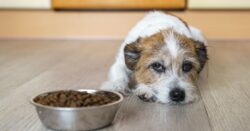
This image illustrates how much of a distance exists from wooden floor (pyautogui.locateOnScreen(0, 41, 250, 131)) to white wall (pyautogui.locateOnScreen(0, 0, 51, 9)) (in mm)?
464

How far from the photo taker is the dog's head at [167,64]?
1.94 meters

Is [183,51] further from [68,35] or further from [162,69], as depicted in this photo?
[68,35]

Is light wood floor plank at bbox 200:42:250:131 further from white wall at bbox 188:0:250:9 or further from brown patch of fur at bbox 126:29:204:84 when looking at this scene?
white wall at bbox 188:0:250:9

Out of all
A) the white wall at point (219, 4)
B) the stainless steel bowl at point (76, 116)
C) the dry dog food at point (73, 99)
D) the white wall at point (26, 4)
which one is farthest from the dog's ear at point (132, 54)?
the white wall at point (26, 4)

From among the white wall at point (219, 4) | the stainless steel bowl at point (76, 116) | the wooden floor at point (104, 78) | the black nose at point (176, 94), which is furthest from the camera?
Answer: the white wall at point (219, 4)

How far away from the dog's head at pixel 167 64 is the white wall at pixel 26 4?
2352mm

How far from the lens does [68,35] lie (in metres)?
4.52

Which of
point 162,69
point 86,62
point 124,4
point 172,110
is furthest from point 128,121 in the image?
point 124,4

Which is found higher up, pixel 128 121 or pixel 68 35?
pixel 128 121

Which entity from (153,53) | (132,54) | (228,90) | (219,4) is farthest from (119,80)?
(219,4)

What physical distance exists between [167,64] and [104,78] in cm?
59

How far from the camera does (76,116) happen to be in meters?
1.49

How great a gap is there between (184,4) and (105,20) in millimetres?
770

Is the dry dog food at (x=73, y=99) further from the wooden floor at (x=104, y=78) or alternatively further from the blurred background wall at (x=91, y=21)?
the blurred background wall at (x=91, y=21)
